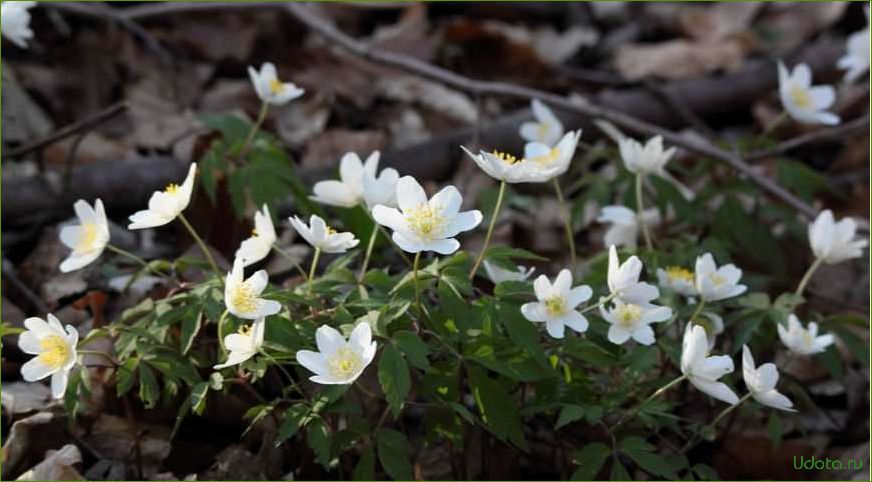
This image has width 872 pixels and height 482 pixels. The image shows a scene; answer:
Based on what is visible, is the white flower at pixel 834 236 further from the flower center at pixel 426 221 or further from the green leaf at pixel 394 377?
the green leaf at pixel 394 377

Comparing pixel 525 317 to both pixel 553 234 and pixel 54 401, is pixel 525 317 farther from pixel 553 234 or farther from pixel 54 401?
pixel 553 234

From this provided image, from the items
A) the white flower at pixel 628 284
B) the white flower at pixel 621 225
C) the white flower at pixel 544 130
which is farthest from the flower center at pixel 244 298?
the white flower at pixel 544 130

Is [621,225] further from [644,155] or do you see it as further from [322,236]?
[322,236]

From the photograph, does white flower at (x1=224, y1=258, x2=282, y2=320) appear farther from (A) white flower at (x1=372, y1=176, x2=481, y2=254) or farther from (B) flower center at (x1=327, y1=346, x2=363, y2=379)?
(A) white flower at (x1=372, y1=176, x2=481, y2=254)

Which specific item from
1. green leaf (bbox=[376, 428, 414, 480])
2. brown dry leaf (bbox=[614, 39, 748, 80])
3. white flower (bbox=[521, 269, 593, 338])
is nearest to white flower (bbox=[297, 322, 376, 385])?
green leaf (bbox=[376, 428, 414, 480])

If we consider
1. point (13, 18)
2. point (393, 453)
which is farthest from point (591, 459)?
point (13, 18)
